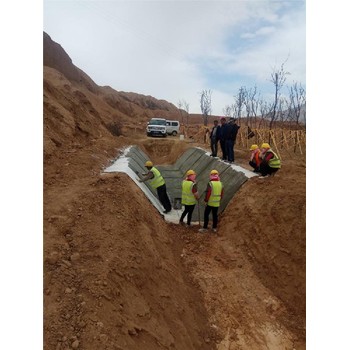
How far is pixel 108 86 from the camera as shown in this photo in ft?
233

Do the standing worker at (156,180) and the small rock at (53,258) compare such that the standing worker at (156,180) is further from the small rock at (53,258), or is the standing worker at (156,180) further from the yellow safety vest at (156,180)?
the small rock at (53,258)

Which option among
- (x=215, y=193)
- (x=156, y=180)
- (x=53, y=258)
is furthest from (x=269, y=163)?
(x=53, y=258)

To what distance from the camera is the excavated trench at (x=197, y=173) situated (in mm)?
9742

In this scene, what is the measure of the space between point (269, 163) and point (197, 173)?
6.00 metres

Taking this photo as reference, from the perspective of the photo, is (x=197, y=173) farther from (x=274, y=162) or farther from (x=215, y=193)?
(x=215, y=193)

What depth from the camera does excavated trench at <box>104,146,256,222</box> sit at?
9.74 m

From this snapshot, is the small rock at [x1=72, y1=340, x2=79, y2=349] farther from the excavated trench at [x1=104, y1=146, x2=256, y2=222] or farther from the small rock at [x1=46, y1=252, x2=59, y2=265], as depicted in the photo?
the excavated trench at [x1=104, y1=146, x2=256, y2=222]

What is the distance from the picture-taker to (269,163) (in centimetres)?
920

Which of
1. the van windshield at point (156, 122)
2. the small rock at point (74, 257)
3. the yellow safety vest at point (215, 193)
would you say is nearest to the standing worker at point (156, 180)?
the yellow safety vest at point (215, 193)

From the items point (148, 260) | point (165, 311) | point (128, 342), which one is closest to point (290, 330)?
point (165, 311)

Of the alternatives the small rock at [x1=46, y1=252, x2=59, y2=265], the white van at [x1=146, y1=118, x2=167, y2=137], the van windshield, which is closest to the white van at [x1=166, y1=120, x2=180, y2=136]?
the van windshield

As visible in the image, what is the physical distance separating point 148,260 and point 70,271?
5.79 feet

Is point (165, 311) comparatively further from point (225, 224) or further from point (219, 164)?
point (219, 164)

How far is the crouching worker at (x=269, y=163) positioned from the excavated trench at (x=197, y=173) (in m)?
0.48
